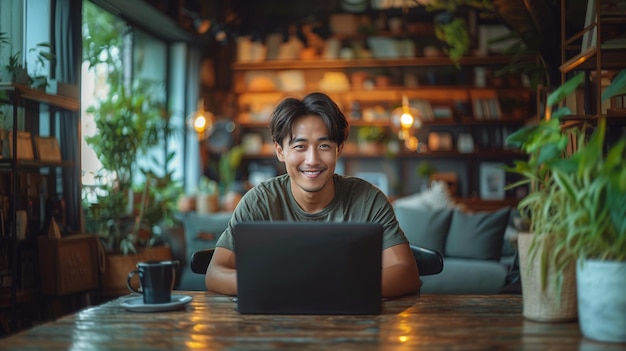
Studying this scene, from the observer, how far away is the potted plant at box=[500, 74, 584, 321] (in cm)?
143

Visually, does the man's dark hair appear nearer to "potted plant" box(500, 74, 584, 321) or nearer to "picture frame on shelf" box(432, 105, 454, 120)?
"potted plant" box(500, 74, 584, 321)

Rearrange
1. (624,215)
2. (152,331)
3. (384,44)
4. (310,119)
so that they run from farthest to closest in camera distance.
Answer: (384,44), (310,119), (152,331), (624,215)

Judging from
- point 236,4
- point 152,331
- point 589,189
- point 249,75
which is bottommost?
point 152,331

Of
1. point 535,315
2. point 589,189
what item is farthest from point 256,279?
point 589,189

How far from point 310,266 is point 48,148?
3.06m

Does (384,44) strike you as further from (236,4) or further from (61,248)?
(61,248)

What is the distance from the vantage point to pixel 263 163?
8375 millimetres

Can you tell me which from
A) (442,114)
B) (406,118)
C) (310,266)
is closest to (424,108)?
(442,114)

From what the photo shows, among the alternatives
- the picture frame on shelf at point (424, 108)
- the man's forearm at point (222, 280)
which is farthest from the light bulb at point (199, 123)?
the man's forearm at point (222, 280)

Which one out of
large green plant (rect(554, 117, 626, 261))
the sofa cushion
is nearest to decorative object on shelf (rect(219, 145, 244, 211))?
the sofa cushion

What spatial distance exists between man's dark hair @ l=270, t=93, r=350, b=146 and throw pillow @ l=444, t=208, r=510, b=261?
249cm

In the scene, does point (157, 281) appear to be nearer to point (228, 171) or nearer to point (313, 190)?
point (313, 190)

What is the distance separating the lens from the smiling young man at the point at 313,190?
2.13 meters

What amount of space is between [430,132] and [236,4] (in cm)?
281
